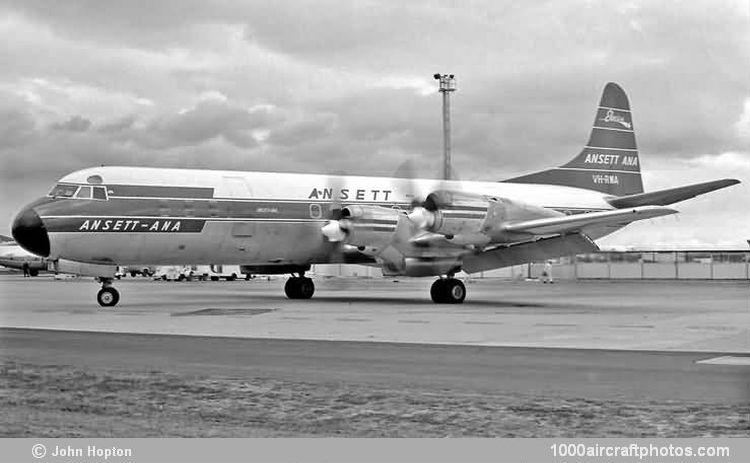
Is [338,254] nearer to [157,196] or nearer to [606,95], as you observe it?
[157,196]

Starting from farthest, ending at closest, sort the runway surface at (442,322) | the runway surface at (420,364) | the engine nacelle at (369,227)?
1. the engine nacelle at (369,227)
2. the runway surface at (442,322)
3. the runway surface at (420,364)

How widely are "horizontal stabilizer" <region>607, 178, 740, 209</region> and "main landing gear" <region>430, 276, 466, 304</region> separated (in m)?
8.62

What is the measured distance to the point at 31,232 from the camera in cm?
2811

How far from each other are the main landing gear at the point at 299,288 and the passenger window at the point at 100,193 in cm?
946

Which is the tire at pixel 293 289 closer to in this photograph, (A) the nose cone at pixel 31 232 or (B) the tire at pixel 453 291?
(B) the tire at pixel 453 291

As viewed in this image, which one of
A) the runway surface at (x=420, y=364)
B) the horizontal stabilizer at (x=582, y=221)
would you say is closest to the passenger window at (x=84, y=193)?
the runway surface at (x=420, y=364)

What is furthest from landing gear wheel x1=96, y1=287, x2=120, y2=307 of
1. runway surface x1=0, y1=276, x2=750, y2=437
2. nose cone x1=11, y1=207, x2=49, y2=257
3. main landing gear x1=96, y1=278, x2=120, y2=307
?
runway surface x1=0, y1=276, x2=750, y2=437

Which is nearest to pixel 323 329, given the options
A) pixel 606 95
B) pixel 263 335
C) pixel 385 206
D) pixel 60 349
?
pixel 263 335

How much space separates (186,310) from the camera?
28922 millimetres

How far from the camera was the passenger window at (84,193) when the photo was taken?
29.5 m

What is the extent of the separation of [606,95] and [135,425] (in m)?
37.5

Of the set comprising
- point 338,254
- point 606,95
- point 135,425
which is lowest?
point 135,425

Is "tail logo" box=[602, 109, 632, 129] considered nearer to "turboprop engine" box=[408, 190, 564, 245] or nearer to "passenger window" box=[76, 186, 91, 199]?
"turboprop engine" box=[408, 190, 564, 245]
